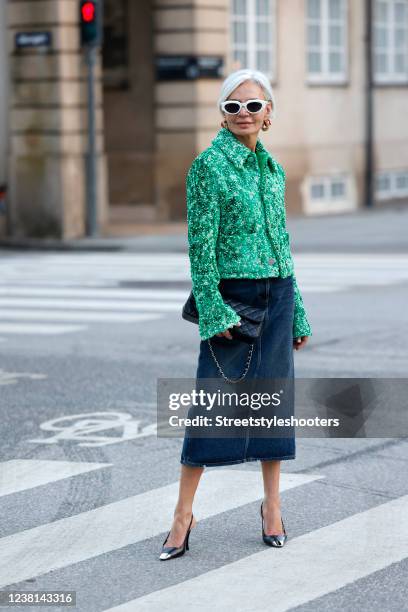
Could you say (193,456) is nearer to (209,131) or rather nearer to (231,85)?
(231,85)

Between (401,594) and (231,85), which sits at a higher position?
(231,85)

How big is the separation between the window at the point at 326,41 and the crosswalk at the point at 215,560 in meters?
19.6

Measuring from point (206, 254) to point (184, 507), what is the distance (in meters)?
0.98

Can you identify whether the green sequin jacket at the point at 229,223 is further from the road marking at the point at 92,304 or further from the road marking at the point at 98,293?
the road marking at the point at 98,293

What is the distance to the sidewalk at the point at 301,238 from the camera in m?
20.0

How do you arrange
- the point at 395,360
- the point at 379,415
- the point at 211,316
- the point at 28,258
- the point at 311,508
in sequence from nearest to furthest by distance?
the point at 211,316 → the point at 311,508 → the point at 379,415 → the point at 395,360 → the point at 28,258

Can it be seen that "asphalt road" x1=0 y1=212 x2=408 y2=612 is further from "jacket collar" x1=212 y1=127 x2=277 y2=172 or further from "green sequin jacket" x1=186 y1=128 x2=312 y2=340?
"jacket collar" x1=212 y1=127 x2=277 y2=172

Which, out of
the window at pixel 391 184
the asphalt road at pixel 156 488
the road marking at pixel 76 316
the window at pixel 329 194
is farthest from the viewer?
the window at pixel 391 184

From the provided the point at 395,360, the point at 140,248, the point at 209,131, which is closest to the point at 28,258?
the point at 140,248

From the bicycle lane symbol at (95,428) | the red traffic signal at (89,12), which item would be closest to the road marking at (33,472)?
the bicycle lane symbol at (95,428)

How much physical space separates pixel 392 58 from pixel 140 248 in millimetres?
9688

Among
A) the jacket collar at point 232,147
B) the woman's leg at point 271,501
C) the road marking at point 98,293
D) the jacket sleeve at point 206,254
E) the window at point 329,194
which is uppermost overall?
the jacket collar at point 232,147

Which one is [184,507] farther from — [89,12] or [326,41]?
[326,41]

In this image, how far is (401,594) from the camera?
517 cm
